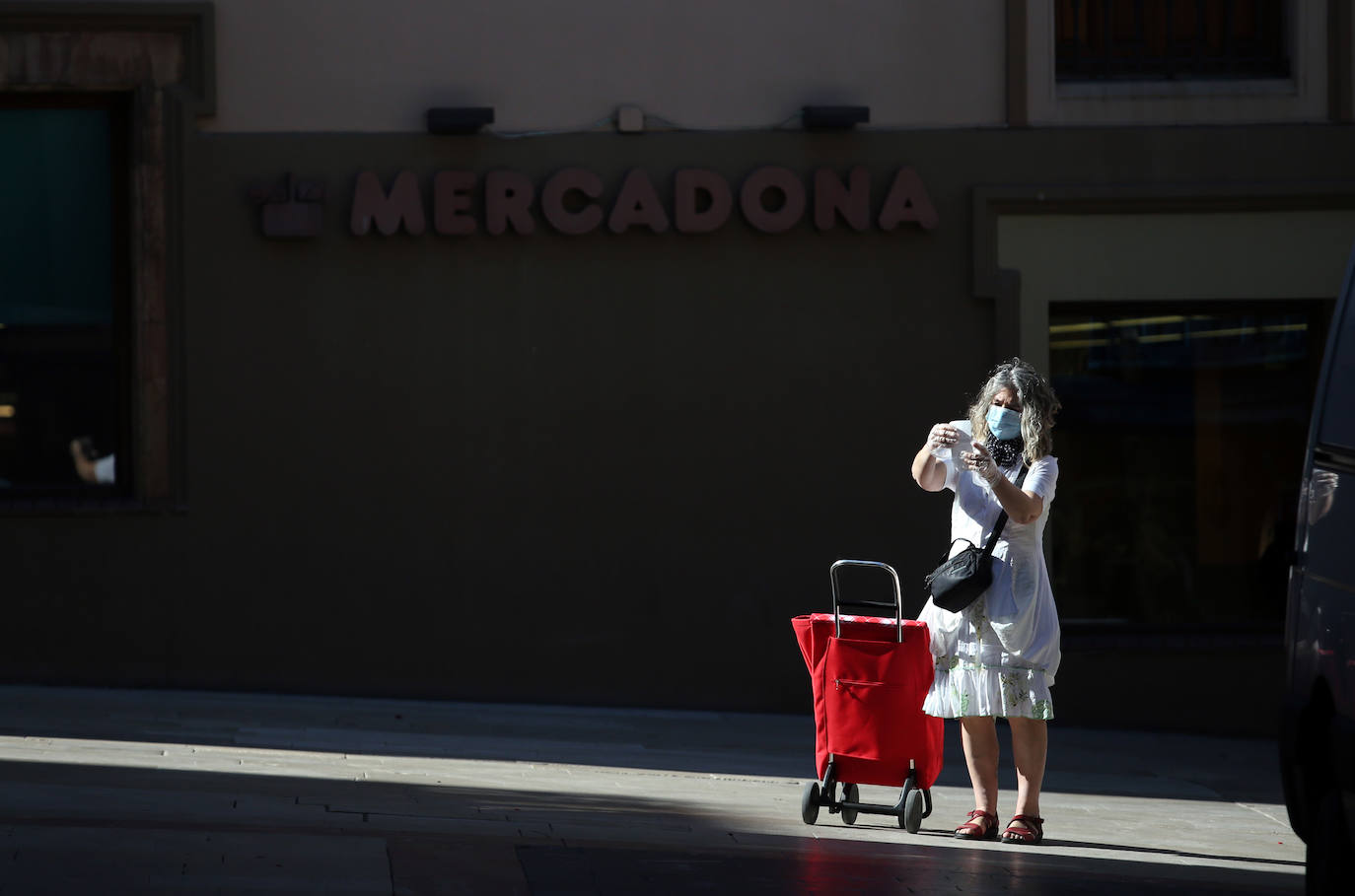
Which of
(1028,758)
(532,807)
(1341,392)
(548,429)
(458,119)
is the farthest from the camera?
(548,429)

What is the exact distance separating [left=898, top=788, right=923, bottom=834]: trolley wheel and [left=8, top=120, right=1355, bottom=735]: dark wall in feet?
13.7

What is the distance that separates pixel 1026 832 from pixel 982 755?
0.34 meters

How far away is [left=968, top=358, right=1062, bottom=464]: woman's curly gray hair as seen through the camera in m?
6.73

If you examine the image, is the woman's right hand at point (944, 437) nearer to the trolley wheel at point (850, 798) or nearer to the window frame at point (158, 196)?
the trolley wheel at point (850, 798)

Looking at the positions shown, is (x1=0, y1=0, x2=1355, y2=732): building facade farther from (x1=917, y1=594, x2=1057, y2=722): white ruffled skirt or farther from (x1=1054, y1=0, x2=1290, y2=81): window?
(x1=917, y1=594, x2=1057, y2=722): white ruffled skirt

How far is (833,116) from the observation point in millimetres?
10836

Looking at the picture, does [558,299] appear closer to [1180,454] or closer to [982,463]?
[1180,454]

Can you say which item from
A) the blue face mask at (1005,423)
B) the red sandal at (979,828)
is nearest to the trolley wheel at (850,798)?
the red sandal at (979,828)

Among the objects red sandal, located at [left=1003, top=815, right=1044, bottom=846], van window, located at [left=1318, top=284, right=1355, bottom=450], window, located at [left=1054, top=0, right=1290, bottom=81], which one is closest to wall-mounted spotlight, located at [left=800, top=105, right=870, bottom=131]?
window, located at [left=1054, top=0, right=1290, bottom=81]

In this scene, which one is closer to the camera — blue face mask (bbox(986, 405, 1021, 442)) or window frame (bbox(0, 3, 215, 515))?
blue face mask (bbox(986, 405, 1021, 442))

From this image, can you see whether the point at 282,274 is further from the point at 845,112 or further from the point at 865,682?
the point at 865,682

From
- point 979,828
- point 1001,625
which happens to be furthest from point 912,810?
point 1001,625

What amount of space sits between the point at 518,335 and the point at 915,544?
9.33ft

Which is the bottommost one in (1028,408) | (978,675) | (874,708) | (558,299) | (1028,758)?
(1028,758)
